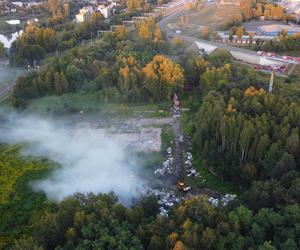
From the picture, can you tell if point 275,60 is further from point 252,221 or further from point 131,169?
point 252,221

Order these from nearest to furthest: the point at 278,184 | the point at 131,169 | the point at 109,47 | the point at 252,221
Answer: the point at 252,221 → the point at 278,184 → the point at 131,169 → the point at 109,47

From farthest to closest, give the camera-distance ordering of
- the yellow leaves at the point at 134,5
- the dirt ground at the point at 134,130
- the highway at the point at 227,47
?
the yellow leaves at the point at 134,5, the highway at the point at 227,47, the dirt ground at the point at 134,130

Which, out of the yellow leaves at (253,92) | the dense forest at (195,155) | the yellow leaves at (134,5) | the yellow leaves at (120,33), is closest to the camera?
the dense forest at (195,155)

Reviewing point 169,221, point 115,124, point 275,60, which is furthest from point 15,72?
point 169,221

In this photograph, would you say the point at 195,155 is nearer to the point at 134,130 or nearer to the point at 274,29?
the point at 134,130

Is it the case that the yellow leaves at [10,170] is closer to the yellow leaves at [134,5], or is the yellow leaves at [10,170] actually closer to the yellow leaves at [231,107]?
the yellow leaves at [231,107]

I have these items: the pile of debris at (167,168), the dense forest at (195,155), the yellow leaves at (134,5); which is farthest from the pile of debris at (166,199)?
the yellow leaves at (134,5)
